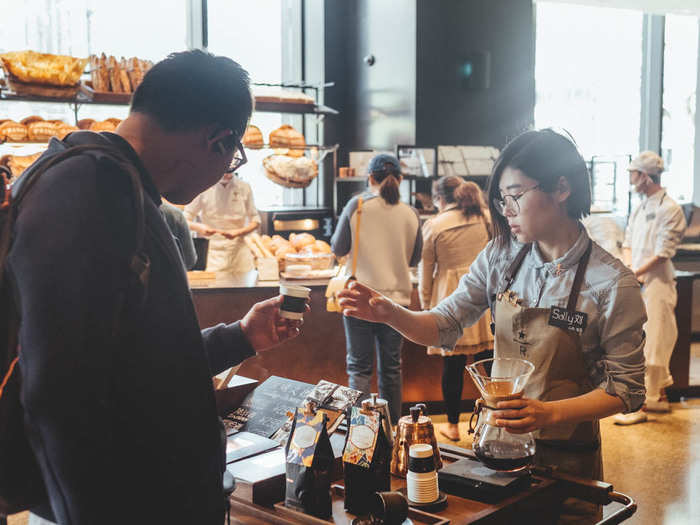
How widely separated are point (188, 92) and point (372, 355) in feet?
11.1

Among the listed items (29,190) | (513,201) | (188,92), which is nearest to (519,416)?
(513,201)

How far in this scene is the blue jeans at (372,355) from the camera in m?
4.37

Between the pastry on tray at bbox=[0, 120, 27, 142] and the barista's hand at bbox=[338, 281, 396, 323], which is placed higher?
the pastry on tray at bbox=[0, 120, 27, 142]

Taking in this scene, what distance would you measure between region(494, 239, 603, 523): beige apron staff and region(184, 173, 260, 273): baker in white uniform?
4383 millimetres

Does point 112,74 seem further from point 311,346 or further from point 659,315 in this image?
point 659,315

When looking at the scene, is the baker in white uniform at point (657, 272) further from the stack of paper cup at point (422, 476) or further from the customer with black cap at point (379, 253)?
the stack of paper cup at point (422, 476)

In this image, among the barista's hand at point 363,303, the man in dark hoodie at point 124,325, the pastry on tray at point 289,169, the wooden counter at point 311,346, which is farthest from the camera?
the pastry on tray at point 289,169

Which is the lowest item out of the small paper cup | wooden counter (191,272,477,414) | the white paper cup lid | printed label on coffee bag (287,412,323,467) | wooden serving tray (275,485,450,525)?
wooden counter (191,272,477,414)

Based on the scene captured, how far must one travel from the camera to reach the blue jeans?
4.37 meters

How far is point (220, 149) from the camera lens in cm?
129

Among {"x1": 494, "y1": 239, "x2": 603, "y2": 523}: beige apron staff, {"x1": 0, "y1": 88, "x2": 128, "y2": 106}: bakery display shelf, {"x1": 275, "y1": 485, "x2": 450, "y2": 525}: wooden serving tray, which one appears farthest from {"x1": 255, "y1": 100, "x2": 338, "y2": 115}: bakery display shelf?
{"x1": 275, "y1": 485, "x2": 450, "y2": 525}: wooden serving tray

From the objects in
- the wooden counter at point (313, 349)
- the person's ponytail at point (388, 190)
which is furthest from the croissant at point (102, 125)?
the person's ponytail at point (388, 190)

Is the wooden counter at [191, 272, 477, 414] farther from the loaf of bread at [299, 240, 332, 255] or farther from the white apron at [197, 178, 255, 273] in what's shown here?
the white apron at [197, 178, 255, 273]

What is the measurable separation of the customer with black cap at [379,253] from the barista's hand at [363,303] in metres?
2.38
